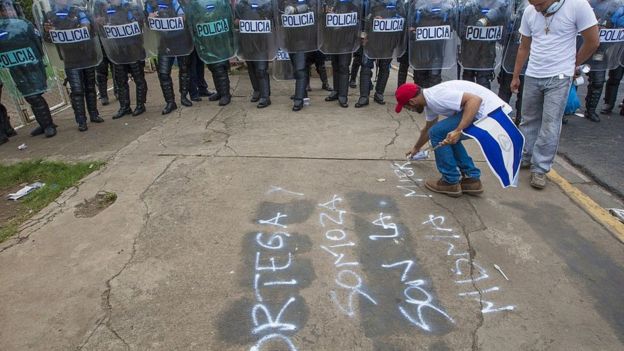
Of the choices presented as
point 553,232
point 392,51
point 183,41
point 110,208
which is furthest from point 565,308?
point 183,41

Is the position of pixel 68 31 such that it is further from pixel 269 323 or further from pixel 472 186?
pixel 472 186

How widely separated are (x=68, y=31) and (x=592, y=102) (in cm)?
728

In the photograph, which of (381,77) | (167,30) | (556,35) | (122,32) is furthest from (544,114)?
(122,32)

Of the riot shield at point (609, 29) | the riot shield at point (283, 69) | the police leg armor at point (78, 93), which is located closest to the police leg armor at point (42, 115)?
the police leg armor at point (78, 93)

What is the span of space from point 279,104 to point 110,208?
144 inches

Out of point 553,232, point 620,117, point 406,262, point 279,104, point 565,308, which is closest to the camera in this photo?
point 565,308

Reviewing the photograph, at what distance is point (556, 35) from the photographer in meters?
3.56

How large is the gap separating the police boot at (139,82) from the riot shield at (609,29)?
6.27m

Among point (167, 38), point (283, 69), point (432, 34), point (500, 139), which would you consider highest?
point (167, 38)

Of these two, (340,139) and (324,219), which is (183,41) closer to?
(340,139)

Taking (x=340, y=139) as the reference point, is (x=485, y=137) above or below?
above

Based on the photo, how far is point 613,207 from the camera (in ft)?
11.8

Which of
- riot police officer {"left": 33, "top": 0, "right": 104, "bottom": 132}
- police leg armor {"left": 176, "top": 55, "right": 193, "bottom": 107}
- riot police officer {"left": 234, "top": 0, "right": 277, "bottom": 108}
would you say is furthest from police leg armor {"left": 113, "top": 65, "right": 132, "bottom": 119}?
riot police officer {"left": 234, "top": 0, "right": 277, "bottom": 108}

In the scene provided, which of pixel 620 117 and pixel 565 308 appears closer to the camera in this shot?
pixel 565 308
